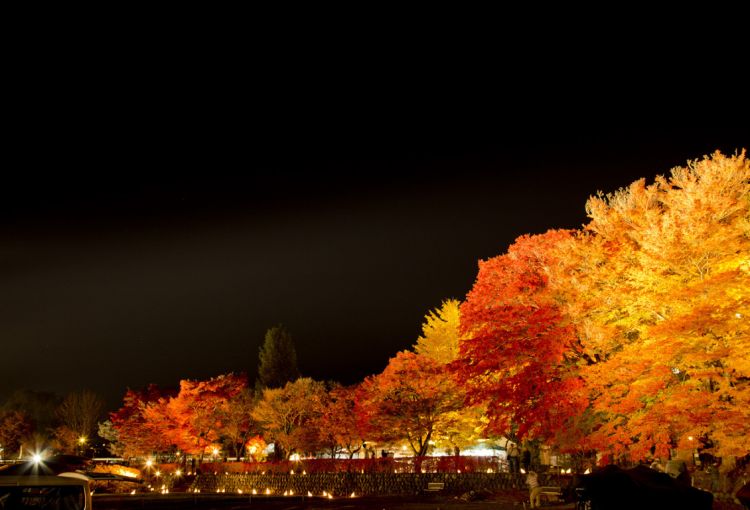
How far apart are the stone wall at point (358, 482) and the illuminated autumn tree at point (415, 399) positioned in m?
2.65

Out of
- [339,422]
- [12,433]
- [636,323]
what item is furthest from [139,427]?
[636,323]

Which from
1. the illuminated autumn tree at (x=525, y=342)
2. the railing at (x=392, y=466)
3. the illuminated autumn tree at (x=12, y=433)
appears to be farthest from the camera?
the illuminated autumn tree at (x=12, y=433)

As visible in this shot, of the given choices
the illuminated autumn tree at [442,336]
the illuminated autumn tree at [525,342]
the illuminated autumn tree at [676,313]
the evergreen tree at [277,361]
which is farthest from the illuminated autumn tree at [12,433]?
the illuminated autumn tree at [676,313]

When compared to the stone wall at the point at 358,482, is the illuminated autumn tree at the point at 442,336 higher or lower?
higher

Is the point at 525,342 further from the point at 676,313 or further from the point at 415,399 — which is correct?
the point at 415,399

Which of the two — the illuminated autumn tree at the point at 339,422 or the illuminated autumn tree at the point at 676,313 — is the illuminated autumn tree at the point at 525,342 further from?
the illuminated autumn tree at the point at 339,422

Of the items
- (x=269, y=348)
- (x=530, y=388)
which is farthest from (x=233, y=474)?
(x=269, y=348)

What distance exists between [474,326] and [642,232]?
10673mm

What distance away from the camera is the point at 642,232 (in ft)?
64.3

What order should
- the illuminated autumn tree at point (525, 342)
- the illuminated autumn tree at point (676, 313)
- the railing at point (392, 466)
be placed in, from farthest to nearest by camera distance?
1. the railing at point (392, 466)
2. the illuminated autumn tree at point (525, 342)
3. the illuminated autumn tree at point (676, 313)

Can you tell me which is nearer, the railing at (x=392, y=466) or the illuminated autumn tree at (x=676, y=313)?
the illuminated autumn tree at (x=676, y=313)

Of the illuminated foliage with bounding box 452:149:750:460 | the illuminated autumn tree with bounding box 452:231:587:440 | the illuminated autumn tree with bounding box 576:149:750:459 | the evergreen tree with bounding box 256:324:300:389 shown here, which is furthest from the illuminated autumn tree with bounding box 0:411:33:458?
the illuminated autumn tree with bounding box 576:149:750:459

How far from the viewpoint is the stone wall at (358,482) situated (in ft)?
94.6

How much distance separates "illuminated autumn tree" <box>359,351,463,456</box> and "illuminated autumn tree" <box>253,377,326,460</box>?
45.8 ft
